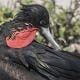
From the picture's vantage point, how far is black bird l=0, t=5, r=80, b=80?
8.25 m

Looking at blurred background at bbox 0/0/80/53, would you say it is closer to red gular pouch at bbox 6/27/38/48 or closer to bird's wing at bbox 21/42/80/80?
red gular pouch at bbox 6/27/38/48

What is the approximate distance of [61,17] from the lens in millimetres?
11039

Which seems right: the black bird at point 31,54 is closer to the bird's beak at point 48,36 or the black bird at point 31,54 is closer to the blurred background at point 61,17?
the bird's beak at point 48,36

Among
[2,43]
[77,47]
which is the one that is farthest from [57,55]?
[77,47]

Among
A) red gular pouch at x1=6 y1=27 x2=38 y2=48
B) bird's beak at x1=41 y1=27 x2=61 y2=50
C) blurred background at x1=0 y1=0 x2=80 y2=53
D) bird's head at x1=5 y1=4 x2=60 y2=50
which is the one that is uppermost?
bird's head at x1=5 y1=4 x2=60 y2=50

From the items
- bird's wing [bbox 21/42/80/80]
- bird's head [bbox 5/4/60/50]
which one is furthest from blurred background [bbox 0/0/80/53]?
bird's wing [bbox 21/42/80/80]

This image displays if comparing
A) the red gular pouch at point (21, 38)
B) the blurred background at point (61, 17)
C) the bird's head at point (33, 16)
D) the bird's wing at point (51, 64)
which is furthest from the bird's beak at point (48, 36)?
the blurred background at point (61, 17)

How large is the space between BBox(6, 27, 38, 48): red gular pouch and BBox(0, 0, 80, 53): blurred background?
220 centimetres

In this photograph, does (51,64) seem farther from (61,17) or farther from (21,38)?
(61,17)

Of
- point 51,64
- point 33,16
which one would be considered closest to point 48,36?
point 33,16

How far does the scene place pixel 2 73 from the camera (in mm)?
8352

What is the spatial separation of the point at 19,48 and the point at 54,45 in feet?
2.50

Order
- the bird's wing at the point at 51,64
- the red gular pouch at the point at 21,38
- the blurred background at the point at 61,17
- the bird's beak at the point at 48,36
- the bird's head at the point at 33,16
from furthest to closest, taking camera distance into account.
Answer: the blurred background at the point at 61,17 < the bird's beak at the point at 48,36 < the bird's head at the point at 33,16 < the red gular pouch at the point at 21,38 < the bird's wing at the point at 51,64

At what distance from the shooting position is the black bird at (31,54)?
8.25 m
